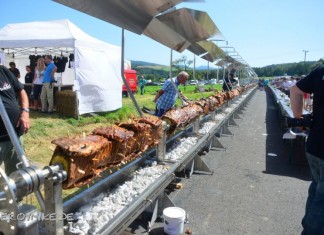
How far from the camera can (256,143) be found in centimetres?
892

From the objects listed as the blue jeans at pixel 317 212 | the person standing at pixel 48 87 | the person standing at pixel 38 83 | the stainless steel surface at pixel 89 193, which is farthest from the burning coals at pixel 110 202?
the person standing at pixel 38 83

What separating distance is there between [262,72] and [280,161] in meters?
122

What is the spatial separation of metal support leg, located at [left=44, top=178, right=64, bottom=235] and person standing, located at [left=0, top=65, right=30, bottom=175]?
1.56 m

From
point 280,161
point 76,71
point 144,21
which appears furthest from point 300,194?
point 76,71

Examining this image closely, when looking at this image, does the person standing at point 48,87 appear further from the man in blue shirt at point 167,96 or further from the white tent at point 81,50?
the man in blue shirt at point 167,96

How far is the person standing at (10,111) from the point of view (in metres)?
3.35

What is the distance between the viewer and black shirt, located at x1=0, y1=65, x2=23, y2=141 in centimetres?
333

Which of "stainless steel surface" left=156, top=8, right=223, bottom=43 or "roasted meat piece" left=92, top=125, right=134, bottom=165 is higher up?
"stainless steel surface" left=156, top=8, right=223, bottom=43

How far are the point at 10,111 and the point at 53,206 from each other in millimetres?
1731

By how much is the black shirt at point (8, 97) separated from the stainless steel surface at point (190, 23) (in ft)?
6.74

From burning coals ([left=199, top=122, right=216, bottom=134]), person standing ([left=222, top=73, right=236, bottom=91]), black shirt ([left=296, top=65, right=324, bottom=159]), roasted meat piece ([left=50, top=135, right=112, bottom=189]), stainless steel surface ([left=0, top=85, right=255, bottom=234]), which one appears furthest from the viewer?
person standing ([left=222, top=73, right=236, bottom=91])

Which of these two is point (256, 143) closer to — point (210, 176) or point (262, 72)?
point (210, 176)

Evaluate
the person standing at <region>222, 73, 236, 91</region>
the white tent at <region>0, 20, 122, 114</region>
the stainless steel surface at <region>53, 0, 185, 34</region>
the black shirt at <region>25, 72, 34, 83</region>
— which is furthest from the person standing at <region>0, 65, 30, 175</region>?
the person standing at <region>222, 73, 236, 91</region>

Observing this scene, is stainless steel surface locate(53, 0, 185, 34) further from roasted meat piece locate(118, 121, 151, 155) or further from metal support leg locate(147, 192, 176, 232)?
metal support leg locate(147, 192, 176, 232)
